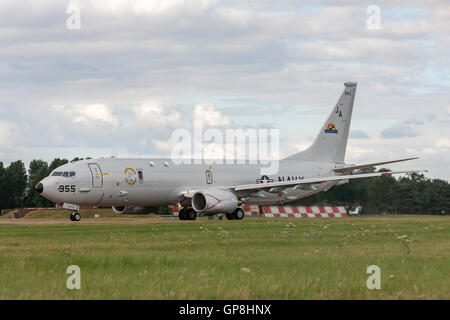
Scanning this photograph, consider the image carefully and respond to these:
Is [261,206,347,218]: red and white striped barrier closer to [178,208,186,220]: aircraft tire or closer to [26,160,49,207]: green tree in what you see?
[178,208,186,220]: aircraft tire

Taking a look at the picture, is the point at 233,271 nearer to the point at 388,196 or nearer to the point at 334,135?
the point at 334,135

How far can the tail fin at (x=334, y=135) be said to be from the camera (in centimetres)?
5825

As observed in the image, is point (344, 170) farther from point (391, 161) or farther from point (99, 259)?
point (99, 259)

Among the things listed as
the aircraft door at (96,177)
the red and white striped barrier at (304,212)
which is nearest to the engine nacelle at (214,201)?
the aircraft door at (96,177)

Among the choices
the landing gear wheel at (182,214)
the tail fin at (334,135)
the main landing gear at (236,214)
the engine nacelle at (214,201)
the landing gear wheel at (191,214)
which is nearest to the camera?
the engine nacelle at (214,201)

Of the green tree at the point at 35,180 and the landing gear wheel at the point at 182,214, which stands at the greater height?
the green tree at the point at 35,180

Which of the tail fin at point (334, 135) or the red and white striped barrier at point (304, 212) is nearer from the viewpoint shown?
the tail fin at point (334, 135)

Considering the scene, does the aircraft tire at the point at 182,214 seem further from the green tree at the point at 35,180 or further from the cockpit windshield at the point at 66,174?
the green tree at the point at 35,180

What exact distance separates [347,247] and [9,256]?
785 centimetres

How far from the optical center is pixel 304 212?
5916 centimetres

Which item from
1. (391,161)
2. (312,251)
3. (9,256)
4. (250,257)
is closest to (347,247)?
(312,251)

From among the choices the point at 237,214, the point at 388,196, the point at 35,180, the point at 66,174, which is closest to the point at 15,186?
the point at 35,180

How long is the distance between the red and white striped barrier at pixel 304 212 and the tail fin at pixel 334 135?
381 cm

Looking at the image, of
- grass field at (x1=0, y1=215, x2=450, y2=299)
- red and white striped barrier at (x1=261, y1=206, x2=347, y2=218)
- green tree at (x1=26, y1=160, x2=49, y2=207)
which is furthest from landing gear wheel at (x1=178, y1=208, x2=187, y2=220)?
green tree at (x1=26, y1=160, x2=49, y2=207)
